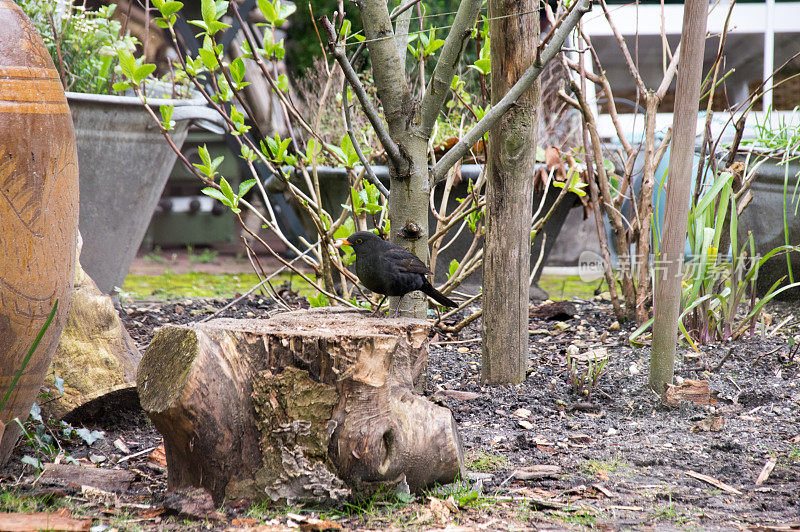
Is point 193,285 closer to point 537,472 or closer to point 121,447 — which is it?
point 121,447

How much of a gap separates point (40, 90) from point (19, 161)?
197 mm

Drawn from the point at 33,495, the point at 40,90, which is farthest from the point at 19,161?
the point at 33,495

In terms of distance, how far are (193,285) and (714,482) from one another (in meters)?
4.22

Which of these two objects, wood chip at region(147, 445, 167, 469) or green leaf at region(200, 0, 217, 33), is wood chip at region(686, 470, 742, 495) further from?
green leaf at region(200, 0, 217, 33)

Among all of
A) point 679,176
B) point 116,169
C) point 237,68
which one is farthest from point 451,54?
point 116,169

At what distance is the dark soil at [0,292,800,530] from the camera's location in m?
1.69

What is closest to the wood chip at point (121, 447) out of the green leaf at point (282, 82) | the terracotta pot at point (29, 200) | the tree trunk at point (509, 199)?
the terracotta pot at point (29, 200)

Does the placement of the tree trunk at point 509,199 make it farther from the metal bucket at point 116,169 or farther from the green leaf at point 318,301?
the metal bucket at point 116,169

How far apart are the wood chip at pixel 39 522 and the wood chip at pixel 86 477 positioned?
0.92ft

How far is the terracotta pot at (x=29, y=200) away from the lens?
1718 millimetres

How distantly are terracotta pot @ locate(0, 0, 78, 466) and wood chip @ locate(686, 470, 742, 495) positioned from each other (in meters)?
1.81

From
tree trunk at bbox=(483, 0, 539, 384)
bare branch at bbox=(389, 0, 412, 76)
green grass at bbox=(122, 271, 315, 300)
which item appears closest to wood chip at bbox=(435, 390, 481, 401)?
tree trunk at bbox=(483, 0, 539, 384)

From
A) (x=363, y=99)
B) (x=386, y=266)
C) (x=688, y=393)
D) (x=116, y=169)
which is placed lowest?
(x=688, y=393)

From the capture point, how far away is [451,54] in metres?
2.54
